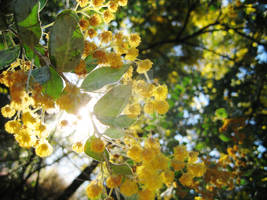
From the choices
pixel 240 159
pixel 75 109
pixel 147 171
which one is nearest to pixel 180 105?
pixel 240 159

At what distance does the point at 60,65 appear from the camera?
1.81 ft

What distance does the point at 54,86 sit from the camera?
596 mm

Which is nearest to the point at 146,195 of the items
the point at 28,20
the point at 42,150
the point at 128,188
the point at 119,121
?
the point at 128,188

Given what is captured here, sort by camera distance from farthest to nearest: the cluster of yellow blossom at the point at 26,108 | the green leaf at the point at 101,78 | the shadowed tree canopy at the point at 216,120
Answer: the shadowed tree canopy at the point at 216,120 → the green leaf at the point at 101,78 → the cluster of yellow blossom at the point at 26,108

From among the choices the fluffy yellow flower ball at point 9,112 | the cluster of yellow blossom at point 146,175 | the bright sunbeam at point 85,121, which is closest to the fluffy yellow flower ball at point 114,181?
the cluster of yellow blossom at point 146,175

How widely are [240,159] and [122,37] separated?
138 cm

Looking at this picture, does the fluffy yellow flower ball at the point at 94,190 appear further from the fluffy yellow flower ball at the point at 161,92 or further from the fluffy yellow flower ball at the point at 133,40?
the fluffy yellow flower ball at the point at 133,40

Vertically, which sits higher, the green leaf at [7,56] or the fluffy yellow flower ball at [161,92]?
the fluffy yellow flower ball at [161,92]

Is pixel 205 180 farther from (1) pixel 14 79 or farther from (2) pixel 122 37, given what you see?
(1) pixel 14 79

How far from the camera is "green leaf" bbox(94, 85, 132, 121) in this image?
0.58 meters

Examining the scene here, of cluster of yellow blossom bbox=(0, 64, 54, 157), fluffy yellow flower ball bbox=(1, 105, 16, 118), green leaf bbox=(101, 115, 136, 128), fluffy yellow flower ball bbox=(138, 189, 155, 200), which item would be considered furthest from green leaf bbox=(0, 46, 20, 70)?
fluffy yellow flower ball bbox=(138, 189, 155, 200)

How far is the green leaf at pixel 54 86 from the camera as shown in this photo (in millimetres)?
588

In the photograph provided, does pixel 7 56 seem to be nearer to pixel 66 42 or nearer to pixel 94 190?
pixel 66 42

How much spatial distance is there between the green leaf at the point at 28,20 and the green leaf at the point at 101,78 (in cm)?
16
